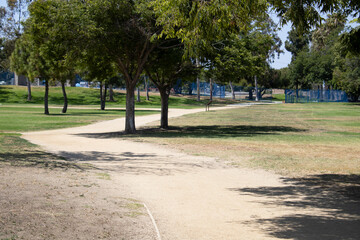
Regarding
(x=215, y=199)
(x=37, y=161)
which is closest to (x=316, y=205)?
(x=215, y=199)

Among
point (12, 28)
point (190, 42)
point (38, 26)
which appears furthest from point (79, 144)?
point (12, 28)

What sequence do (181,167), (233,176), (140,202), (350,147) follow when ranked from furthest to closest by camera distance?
(350,147), (181,167), (233,176), (140,202)

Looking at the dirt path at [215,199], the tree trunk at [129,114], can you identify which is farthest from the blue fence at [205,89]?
the dirt path at [215,199]

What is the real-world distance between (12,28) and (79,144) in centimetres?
5273

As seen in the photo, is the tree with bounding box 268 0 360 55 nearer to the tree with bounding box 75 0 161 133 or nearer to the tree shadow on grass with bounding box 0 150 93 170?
the tree shadow on grass with bounding box 0 150 93 170

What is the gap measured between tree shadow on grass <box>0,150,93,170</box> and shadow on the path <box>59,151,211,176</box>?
1.84 feet

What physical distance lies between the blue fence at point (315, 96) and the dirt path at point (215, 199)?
76311mm

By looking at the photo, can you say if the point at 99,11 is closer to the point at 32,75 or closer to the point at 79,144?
the point at 79,144

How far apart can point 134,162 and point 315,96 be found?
80.7m

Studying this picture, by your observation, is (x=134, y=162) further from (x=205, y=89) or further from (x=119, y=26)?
(x=205, y=89)

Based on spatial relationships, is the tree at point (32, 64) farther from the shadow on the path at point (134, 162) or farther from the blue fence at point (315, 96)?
the blue fence at point (315, 96)

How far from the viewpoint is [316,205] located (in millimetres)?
9211

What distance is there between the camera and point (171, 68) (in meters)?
28.0

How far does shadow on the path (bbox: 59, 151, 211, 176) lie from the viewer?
12.9 m
